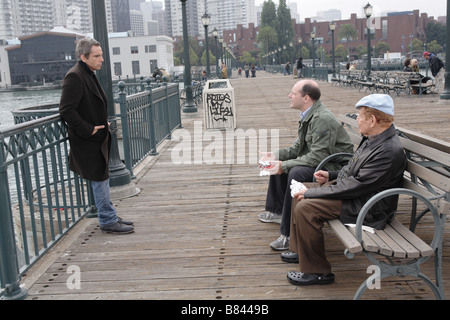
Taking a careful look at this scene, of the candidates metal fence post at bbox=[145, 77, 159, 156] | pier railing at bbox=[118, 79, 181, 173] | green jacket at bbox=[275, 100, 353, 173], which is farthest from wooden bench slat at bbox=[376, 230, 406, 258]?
metal fence post at bbox=[145, 77, 159, 156]

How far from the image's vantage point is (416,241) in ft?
10.5

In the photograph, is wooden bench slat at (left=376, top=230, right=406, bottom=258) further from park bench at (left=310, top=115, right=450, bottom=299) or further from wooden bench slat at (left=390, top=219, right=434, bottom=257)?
wooden bench slat at (left=390, top=219, right=434, bottom=257)

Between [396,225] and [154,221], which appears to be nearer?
[396,225]

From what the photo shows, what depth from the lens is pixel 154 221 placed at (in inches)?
215

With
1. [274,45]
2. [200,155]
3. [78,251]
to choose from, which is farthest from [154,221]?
[274,45]

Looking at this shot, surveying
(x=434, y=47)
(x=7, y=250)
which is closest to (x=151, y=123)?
(x=7, y=250)

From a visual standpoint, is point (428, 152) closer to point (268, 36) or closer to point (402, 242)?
point (402, 242)

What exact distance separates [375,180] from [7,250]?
266 centimetres

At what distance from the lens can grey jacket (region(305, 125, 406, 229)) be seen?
3.44 metres

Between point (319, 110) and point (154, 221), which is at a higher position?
point (319, 110)

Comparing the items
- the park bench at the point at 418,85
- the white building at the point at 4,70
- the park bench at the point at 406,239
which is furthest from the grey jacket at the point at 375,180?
the white building at the point at 4,70

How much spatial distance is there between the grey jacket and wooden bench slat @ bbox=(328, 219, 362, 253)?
0.24ft
